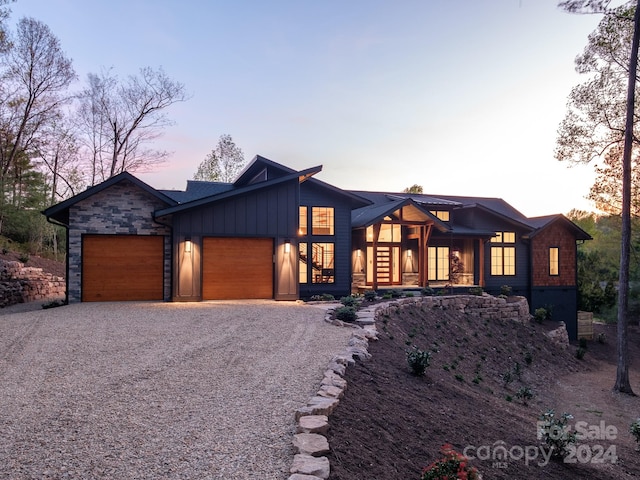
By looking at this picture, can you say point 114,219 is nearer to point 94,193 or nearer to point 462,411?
point 94,193

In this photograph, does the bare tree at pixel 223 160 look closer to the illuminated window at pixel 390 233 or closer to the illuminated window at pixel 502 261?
the illuminated window at pixel 390 233

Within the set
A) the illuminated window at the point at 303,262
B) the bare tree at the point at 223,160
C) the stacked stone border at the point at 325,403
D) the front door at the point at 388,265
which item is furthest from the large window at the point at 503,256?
the bare tree at the point at 223,160

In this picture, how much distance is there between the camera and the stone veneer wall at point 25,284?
47.3 feet

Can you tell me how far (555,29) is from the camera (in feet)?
41.4

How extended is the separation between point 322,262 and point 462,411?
1054 cm

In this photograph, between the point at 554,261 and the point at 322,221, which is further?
the point at 554,261

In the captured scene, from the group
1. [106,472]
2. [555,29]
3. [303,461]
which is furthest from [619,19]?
[106,472]

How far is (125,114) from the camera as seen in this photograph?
25.2 m

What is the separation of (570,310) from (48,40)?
28363 millimetres

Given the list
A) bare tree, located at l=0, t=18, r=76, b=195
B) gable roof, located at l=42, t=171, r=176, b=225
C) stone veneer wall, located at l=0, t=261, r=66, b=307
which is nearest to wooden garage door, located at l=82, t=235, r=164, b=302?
gable roof, located at l=42, t=171, r=176, b=225

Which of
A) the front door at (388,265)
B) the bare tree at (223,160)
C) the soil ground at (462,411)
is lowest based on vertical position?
the soil ground at (462,411)

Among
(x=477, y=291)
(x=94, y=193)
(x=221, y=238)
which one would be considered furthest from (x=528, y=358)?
(x=94, y=193)

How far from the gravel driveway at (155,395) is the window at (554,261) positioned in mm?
16098

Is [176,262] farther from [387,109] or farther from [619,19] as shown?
[619,19]
